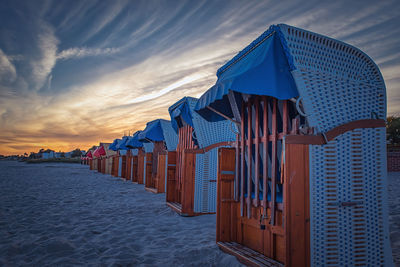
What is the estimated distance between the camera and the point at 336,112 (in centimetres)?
252

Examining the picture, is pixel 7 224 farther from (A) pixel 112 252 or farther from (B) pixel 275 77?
(B) pixel 275 77

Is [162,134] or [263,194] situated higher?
[162,134]

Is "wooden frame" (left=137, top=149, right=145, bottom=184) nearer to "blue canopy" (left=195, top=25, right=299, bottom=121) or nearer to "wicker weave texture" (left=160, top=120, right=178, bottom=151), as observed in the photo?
"wicker weave texture" (left=160, top=120, right=178, bottom=151)

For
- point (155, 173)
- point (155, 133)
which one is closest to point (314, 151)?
point (155, 133)

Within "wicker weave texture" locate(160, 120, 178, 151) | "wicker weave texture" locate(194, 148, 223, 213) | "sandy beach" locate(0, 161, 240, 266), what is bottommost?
"sandy beach" locate(0, 161, 240, 266)

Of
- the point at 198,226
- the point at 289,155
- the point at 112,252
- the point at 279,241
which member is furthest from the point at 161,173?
the point at 289,155

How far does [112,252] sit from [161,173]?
5684 mm

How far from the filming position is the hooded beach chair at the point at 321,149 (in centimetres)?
228

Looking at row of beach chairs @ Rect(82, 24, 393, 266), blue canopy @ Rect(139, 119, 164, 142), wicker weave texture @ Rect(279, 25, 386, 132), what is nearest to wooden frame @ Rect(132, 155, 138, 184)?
blue canopy @ Rect(139, 119, 164, 142)

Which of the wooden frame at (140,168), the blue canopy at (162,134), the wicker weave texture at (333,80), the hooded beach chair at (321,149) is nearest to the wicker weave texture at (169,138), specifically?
the blue canopy at (162,134)

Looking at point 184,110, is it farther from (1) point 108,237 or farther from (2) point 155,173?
(2) point 155,173

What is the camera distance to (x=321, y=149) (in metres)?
2.40

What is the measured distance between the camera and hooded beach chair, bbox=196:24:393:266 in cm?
228

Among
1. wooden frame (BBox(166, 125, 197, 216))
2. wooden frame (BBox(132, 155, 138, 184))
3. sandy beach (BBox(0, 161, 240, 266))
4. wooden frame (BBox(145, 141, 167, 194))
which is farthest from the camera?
wooden frame (BBox(132, 155, 138, 184))
